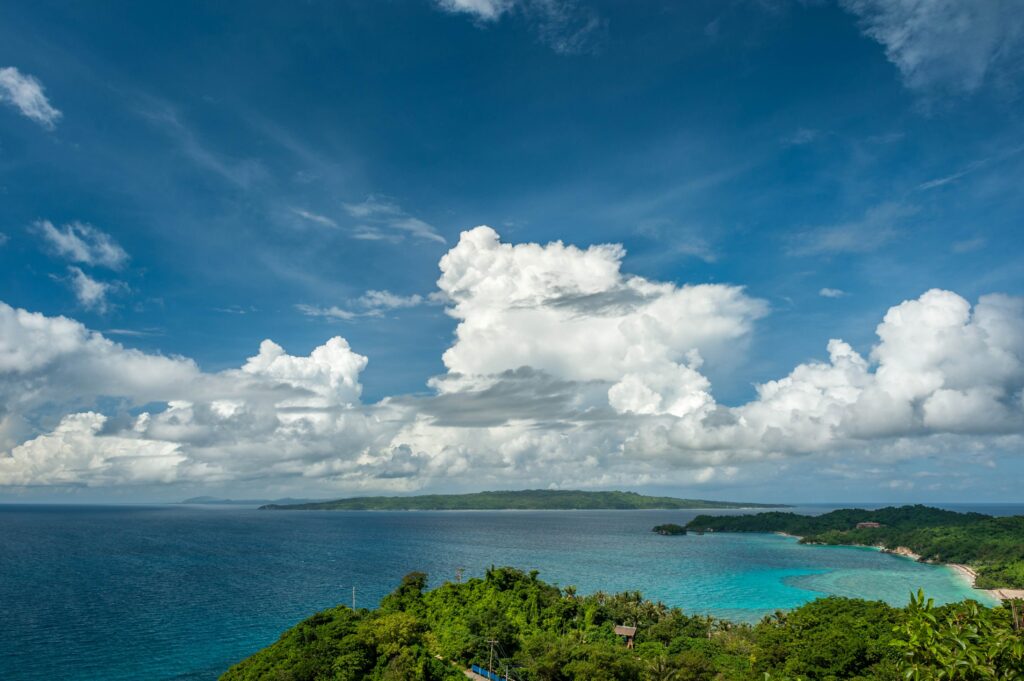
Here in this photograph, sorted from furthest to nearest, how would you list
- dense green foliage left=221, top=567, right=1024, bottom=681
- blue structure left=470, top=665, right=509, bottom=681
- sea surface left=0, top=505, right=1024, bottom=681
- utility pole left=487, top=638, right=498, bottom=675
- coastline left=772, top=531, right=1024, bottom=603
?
coastline left=772, top=531, right=1024, bottom=603, sea surface left=0, top=505, right=1024, bottom=681, utility pole left=487, top=638, right=498, bottom=675, blue structure left=470, top=665, right=509, bottom=681, dense green foliage left=221, top=567, right=1024, bottom=681

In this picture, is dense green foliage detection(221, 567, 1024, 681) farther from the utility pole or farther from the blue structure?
the blue structure

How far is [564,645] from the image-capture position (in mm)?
54906

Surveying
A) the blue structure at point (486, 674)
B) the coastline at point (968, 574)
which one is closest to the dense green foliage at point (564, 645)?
the blue structure at point (486, 674)

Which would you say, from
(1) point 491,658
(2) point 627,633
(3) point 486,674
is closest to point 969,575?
(2) point 627,633

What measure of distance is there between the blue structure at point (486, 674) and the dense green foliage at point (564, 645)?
2.09 feet

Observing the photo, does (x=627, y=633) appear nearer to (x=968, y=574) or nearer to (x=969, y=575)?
(x=969, y=575)

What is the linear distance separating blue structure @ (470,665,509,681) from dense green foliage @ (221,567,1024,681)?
25.1 inches

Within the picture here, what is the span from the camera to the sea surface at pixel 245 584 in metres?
69.4

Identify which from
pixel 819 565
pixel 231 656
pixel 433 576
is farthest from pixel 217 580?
pixel 819 565

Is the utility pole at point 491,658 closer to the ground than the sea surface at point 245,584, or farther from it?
farther from it

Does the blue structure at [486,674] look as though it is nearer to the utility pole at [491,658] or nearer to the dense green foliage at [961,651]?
the utility pole at [491,658]

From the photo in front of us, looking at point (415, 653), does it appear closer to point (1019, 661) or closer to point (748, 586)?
point (1019, 661)

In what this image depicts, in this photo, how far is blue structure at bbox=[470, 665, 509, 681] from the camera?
188 feet

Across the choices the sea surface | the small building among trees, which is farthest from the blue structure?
the sea surface
